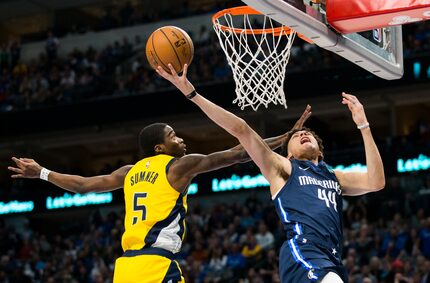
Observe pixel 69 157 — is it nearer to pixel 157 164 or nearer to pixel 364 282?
pixel 364 282

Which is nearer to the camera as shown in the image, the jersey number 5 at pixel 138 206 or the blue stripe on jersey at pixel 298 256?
the blue stripe on jersey at pixel 298 256

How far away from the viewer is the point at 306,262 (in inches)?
Answer: 194

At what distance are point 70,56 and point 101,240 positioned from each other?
7890mm

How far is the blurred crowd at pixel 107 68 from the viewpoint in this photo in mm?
18609

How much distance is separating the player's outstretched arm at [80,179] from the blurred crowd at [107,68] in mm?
12335

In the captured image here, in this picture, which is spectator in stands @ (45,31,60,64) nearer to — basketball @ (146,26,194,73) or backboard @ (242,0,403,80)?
backboard @ (242,0,403,80)

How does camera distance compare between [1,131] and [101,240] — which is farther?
[1,131]

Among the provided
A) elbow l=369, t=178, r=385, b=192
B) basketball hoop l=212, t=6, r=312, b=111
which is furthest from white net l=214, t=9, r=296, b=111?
elbow l=369, t=178, r=385, b=192

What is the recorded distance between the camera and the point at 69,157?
26859 mm

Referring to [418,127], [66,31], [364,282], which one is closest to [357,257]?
[364,282]

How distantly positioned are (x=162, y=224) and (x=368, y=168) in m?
1.43

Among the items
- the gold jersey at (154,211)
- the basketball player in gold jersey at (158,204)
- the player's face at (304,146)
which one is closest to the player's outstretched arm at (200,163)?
the basketball player in gold jersey at (158,204)

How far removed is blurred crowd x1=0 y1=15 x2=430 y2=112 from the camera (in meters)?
18.6

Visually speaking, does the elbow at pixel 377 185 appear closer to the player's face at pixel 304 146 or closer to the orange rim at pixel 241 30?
the player's face at pixel 304 146
